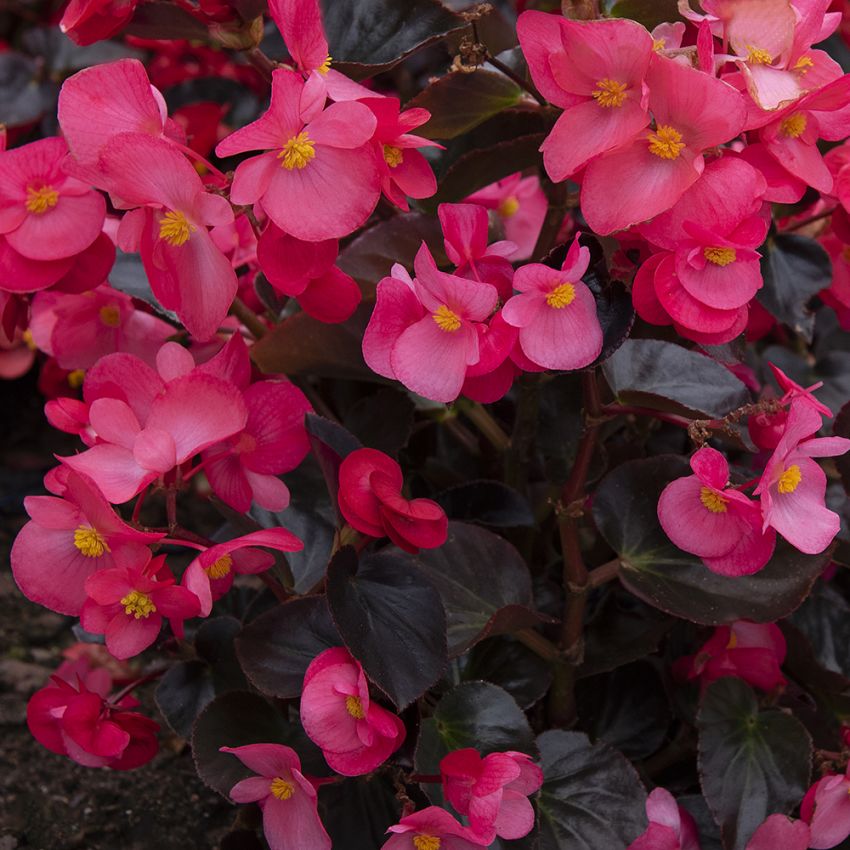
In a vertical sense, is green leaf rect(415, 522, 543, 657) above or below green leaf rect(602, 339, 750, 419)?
below

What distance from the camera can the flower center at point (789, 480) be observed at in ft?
1.91

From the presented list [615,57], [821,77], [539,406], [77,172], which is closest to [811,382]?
[539,406]

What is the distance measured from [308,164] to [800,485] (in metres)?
0.33

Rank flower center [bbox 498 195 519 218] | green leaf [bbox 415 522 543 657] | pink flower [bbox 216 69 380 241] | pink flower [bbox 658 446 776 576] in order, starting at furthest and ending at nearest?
flower center [bbox 498 195 519 218]
green leaf [bbox 415 522 543 657]
pink flower [bbox 658 446 776 576]
pink flower [bbox 216 69 380 241]

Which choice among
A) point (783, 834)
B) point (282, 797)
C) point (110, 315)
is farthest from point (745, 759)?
point (110, 315)

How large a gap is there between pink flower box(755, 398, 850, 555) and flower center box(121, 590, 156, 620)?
1.07 ft

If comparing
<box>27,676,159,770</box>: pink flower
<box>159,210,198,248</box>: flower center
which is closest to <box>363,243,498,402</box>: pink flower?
<box>159,210,198,248</box>: flower center

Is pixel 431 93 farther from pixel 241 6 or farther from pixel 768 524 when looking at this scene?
pixel 768 524

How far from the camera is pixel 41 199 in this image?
59 centimetres

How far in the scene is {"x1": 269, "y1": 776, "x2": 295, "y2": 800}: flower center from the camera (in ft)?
2.02

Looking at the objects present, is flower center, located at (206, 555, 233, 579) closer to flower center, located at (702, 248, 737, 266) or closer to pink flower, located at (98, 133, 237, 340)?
pink flower, located at (98, 133, 237, 340)

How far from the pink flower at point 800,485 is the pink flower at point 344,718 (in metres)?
0.23

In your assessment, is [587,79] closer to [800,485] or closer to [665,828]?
[800,485]

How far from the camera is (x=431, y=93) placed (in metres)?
0.68
